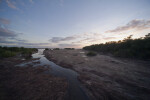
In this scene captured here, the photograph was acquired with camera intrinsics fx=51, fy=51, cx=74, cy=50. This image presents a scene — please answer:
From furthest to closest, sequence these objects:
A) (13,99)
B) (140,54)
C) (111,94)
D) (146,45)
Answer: (140,54) < (146,45) < (111,94) < (13,99)

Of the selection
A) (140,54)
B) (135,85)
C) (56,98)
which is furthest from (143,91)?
(140,54)

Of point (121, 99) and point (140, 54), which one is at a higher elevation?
point (140, 54)

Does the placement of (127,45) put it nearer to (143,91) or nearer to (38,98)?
(143,91)

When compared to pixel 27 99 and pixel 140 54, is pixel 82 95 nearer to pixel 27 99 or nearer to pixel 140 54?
pixel 27 99

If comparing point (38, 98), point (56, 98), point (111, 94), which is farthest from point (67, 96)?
point (111, 94)

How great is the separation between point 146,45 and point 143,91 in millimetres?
11181

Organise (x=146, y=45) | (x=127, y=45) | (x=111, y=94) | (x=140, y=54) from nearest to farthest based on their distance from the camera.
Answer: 1. (x=111, y=94)
2. (x=146, y=45)
3. (x=140, y=54)
4. (x=127, y=45)

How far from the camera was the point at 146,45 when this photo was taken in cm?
912

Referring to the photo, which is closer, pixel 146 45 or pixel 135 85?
pixel 135 85

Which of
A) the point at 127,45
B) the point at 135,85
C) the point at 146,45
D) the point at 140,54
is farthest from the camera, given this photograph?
the point at 127,45

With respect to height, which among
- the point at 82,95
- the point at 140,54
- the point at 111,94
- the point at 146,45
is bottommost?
the point at 82,95

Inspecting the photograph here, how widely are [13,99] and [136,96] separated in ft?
20.6

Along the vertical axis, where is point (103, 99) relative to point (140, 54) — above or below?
below

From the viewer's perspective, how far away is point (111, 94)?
9.20ft
